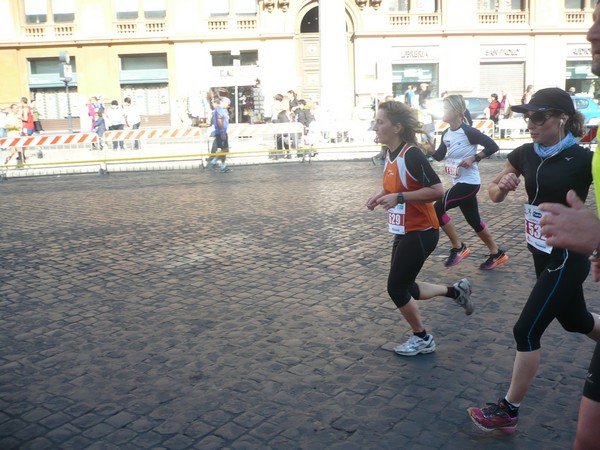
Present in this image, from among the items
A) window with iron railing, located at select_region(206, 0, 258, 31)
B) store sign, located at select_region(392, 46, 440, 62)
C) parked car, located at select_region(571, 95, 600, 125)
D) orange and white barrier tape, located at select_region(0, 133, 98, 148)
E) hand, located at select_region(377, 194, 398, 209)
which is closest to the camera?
hand, located at select_region(377, 194, 398, 209)

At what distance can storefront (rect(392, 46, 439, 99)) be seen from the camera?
39.5 meters

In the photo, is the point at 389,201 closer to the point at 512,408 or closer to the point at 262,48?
the point at 512,408

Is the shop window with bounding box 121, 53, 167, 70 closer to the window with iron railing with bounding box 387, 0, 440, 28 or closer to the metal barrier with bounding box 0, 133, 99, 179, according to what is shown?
the window with iron railing with bounding box 387, 0, 440, 28

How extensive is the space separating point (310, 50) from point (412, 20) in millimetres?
5864

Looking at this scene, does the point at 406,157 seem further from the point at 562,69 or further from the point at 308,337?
the point at 562,69

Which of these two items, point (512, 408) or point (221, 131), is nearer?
point (512, 408)

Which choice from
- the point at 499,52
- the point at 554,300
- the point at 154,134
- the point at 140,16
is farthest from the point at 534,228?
the point at 499,52

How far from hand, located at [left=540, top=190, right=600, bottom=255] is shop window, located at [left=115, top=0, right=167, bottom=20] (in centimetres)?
3921

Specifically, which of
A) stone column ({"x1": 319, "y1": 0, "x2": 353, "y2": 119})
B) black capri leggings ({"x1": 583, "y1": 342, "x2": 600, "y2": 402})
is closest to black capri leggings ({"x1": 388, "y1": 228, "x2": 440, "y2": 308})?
black capri leggings ({"x1": 583, "y1": 342, "x2": 600, "y2": 402})

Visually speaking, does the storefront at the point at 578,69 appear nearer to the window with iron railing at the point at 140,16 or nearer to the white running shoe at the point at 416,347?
the window with iron railing at the point at 140,16

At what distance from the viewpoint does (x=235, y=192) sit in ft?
49.1

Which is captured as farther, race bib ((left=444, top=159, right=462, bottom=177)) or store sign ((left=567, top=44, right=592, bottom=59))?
store sign ((left=567, top=44, right=592, bottom=59))

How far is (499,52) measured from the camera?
40.0 meters

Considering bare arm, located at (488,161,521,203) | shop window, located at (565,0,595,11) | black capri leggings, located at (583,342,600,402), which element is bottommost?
black capri leggings, located at (583,342,600,402)
